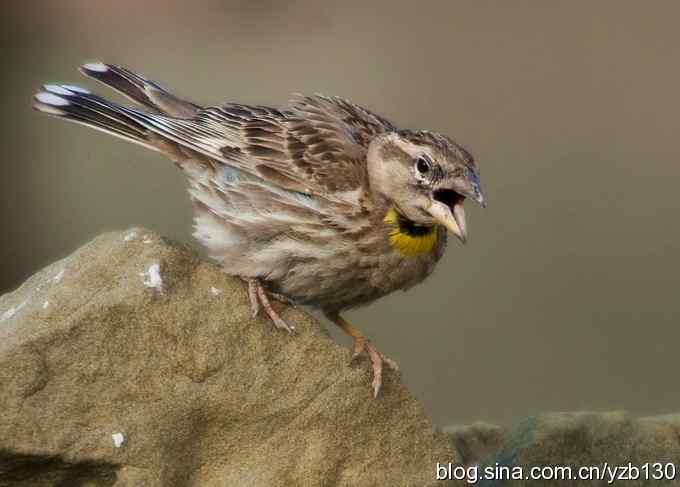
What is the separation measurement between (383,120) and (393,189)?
0.62 meters

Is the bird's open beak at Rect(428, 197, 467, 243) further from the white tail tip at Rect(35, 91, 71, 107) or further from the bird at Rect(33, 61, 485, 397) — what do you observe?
the white tail tip at Rect(35, 91, 71, 107)

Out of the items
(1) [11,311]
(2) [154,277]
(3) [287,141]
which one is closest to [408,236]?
(3) [287,141]

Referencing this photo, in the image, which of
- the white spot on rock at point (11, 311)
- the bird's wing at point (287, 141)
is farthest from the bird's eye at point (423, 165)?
the white spot on rock at point (11, 311)

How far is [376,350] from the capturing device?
394cm

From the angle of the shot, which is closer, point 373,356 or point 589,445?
point 373,356

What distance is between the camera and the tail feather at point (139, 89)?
175 inches

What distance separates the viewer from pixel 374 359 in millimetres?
3895

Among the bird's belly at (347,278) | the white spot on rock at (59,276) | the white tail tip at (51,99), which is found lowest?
the white spot on rock at (59,276)

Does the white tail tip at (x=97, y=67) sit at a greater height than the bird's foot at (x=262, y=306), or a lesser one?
greater

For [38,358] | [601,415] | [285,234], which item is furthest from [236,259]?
[601,415]

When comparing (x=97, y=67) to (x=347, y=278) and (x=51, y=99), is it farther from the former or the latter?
(x=347, y=278)

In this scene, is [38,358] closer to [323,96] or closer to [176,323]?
[176,323]

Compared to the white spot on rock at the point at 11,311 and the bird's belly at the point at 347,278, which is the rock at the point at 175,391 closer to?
the white spot on rock at the point at 11,311

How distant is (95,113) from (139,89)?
38 centimetres
